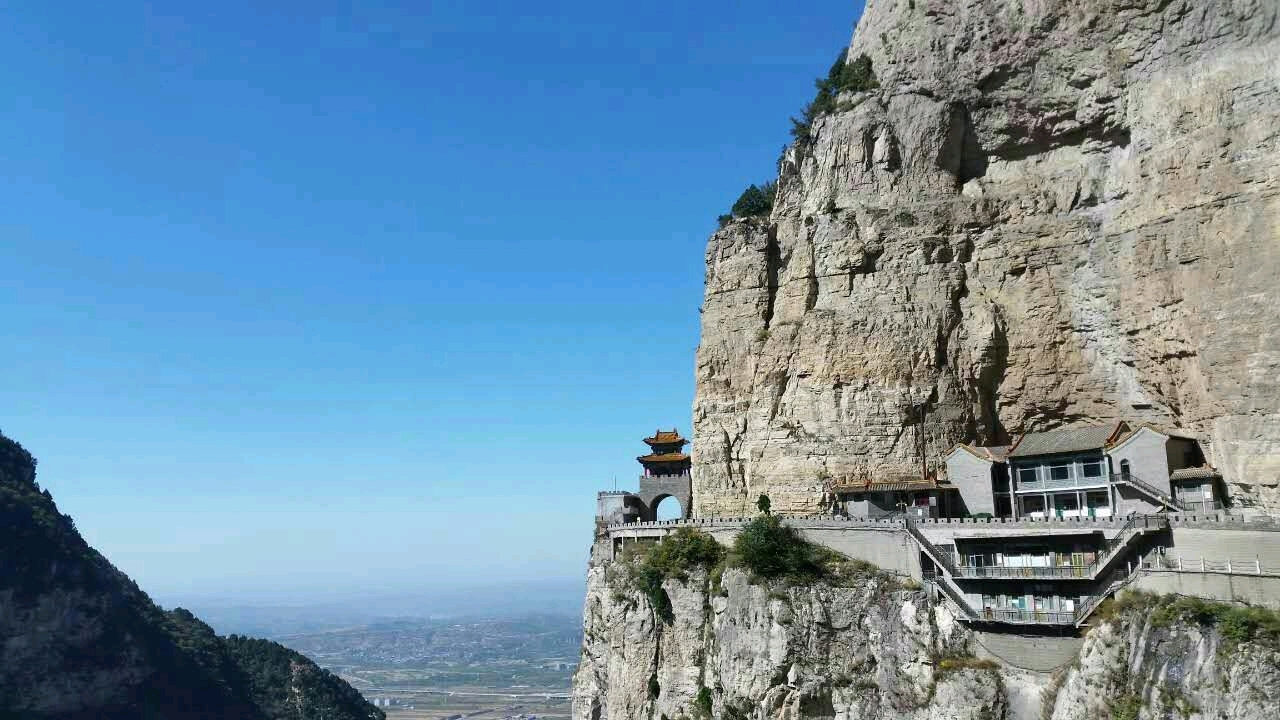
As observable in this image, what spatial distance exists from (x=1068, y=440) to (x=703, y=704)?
17.8 m

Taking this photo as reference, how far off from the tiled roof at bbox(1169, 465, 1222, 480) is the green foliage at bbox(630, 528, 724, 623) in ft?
57.3

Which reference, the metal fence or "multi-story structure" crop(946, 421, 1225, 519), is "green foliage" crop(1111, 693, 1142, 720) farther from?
→ "multi-story structure" crop(946, 421, 1225, 519)

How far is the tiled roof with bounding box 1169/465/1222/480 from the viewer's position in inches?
1245

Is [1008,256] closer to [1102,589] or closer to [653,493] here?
[1102,589]

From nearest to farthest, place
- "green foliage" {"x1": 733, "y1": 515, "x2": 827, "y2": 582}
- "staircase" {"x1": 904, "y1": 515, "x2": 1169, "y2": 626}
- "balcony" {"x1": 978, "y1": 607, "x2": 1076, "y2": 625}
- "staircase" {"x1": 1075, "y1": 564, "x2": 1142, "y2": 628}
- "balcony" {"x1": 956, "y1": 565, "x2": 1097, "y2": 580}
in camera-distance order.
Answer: "staircase" {"x1": 1075, "y1": 564, "x2": 1142, "y2": 628}, "staircase" {"x1": 904, "y1": 515, "x2": 1169, "y2": 626}, "balcony" {"x1": 978, "y1": 607, "x2": 1076, "y2": 625}, "balcony" {"x1": 956, "y1": 565, "x2": 1097, "y2": 580}, "green foliage" {"x1": 733, "y1": 515, "x2": 827, "y2": 582}

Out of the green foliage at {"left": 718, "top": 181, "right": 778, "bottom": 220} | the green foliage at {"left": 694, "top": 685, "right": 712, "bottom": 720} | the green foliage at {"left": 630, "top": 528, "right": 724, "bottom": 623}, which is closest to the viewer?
the green foliage at {"left": 694, "top": 685, "right": 712, "bottom": 720}

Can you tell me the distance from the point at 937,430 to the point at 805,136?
Result: 643 inches

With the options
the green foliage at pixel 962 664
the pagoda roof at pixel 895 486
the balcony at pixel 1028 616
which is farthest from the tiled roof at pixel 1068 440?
the green foliage at pixel 962 664

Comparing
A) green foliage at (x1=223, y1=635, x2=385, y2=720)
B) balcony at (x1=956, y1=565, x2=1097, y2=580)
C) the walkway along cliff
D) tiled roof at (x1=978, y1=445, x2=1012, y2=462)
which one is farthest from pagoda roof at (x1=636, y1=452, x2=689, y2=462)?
green foliage at (x1=223, y1=635, x2=385, y2=720)

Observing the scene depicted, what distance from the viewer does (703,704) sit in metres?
38.4

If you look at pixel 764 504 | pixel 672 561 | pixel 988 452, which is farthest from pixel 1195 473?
pixel 672 561

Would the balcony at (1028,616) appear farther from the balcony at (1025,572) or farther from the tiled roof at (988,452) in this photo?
the tiled roof at (988,452)

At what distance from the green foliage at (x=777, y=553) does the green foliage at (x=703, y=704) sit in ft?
18.6

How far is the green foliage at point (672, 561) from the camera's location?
135 ft
